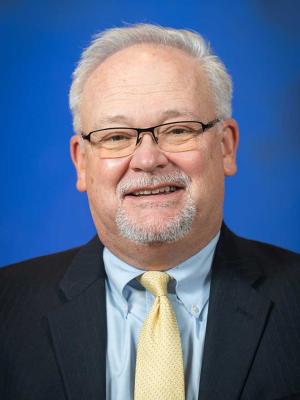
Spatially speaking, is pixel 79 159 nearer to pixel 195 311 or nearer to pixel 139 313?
pixel 139 313

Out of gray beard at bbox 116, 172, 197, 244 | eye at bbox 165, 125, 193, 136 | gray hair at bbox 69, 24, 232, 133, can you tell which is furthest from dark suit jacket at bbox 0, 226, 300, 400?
gray hair at bbox 69, 24, 232, 133

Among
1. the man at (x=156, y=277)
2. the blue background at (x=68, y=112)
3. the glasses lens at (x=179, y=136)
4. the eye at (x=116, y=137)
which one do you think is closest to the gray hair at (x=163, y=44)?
the man at (x=156, y=277)

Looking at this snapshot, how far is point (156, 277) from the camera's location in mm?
2328

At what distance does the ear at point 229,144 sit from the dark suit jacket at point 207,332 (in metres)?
0.27

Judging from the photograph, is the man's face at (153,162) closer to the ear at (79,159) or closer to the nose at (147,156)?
the nose at (147,156)

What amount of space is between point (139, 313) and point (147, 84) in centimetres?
85

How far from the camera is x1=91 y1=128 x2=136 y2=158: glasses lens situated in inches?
92.0

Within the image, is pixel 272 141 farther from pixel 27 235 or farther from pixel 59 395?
pixel 59 395

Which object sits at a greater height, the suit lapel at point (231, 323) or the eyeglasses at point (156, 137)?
the eyeglasses at point (156, 137)

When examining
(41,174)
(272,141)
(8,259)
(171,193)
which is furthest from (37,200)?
(272,141)

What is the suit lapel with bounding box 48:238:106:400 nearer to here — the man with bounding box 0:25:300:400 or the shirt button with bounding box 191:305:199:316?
the man with bounding box 0:25:300:400

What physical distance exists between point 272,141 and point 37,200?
117cm

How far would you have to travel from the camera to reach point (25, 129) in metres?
3.03

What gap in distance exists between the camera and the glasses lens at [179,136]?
91.3 inches
